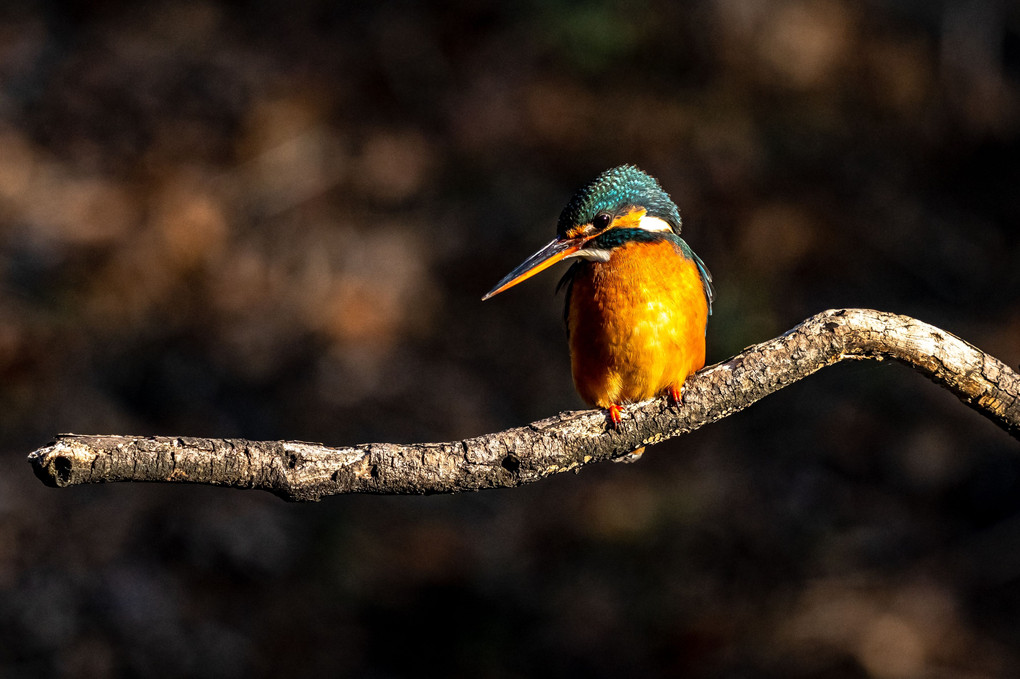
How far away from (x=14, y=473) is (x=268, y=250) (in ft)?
6.32

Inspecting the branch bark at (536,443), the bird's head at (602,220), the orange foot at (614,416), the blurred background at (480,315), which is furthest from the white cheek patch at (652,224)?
the blurred background at (480,315)

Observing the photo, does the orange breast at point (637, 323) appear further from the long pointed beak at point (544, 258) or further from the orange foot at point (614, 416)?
the orange foot at point (614, 416)

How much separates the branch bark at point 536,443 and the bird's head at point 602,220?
1.33ft

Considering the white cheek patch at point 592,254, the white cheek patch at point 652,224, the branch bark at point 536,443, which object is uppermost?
the white cheek patch at point 652,224

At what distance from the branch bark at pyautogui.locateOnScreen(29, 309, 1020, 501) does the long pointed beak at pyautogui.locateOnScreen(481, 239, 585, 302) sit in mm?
407

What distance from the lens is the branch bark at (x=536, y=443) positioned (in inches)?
65.3

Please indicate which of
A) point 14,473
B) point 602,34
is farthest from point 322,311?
point 602,34

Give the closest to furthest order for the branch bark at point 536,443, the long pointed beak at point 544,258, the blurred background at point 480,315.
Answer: the branch bark at point 536,443 < the long pointed beak at point 544,258 < the blurred background at point 480,315

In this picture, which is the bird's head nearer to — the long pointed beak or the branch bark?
the long pointed beak

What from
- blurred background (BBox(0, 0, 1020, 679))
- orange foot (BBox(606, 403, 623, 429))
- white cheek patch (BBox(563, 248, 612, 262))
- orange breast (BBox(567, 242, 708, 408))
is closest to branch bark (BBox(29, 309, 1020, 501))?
orange foot (BBox(606, 403, 623, 429))

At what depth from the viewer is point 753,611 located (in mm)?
4785

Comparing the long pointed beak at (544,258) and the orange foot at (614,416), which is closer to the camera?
the orange foot at (614,416)

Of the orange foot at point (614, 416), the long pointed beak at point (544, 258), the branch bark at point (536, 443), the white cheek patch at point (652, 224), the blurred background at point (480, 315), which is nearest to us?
the branch bark at point (536, 443)

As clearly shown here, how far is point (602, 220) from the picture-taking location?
2.45 meters
